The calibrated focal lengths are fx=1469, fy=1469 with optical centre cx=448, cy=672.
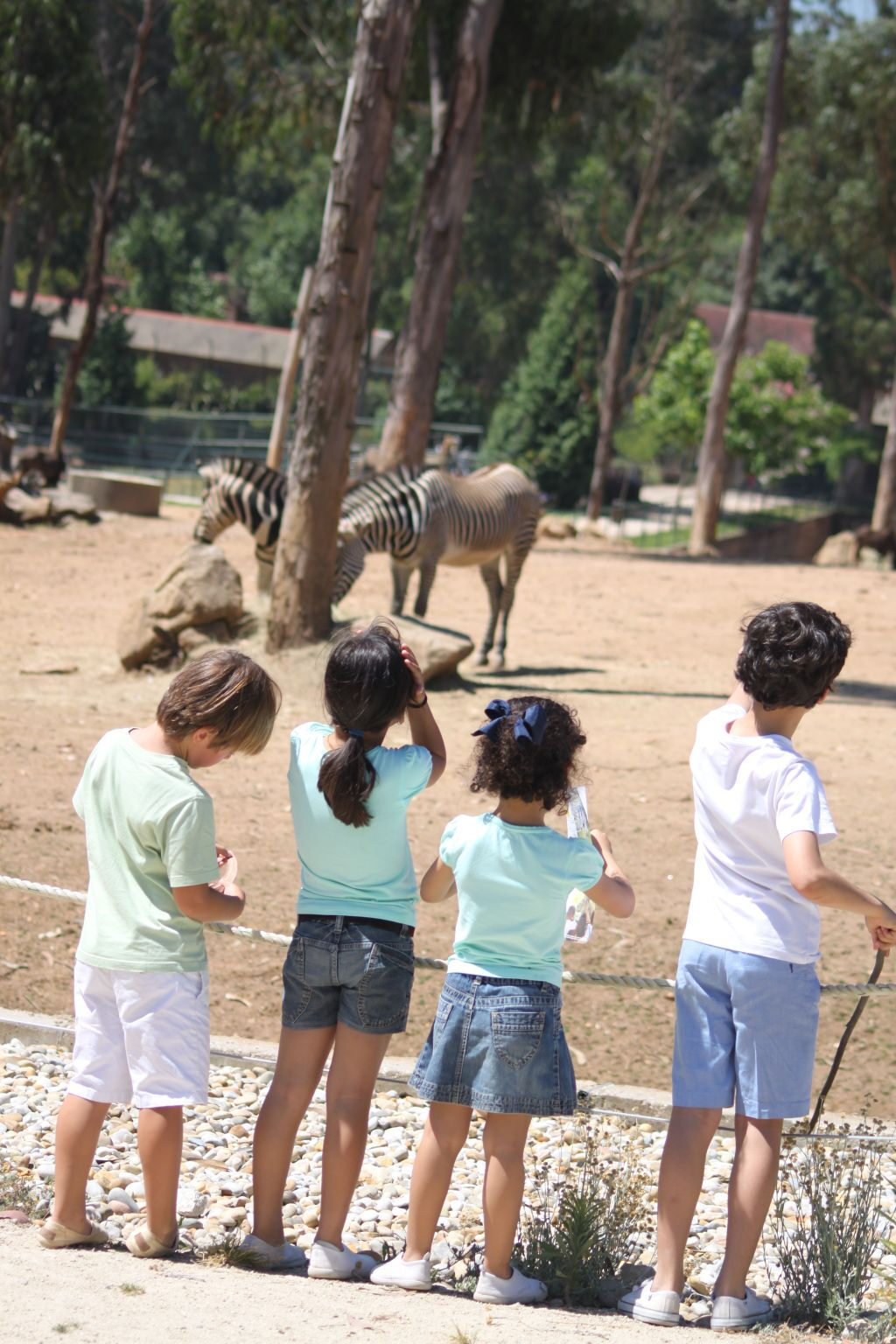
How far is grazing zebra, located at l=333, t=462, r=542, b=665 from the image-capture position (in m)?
12.1

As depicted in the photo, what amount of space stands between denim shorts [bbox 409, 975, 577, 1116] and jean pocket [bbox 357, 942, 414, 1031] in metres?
0.11

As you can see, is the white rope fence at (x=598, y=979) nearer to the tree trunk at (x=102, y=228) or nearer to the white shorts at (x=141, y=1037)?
the white shorts at (x=141, y=1037)

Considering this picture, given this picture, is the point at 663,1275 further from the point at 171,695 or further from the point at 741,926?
the point at 171,695

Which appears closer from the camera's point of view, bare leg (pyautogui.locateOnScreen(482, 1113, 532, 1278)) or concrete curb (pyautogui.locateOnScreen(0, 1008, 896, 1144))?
bare leg (pyautogui.locateOnScreen(482, 1113, 532, 1278))

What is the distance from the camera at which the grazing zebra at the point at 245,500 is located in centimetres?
1212

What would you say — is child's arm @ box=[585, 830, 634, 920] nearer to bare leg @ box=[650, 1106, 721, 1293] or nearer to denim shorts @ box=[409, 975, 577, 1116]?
denim shorts @ box=[409, 975, 577, 1116]

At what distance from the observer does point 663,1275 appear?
3402 mm

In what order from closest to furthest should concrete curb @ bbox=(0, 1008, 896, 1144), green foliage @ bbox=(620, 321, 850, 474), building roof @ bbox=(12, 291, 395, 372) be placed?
concrete curb @ bbox=(0, 1008, 896, 1144)
green foliage @ bbox=(620, 321, 850, 474)
building roof @ bbox=(12, 291, 395, 372)

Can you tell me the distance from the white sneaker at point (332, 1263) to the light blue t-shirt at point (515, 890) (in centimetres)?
73

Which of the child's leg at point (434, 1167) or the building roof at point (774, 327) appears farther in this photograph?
the building roof at point (774, 327)

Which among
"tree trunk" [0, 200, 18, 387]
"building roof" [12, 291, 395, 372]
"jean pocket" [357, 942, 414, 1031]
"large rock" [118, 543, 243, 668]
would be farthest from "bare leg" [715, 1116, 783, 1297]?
"building roof" [12, 291, 395, 372]

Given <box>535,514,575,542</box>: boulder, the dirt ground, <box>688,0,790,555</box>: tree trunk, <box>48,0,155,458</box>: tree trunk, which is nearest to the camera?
the dirt ground

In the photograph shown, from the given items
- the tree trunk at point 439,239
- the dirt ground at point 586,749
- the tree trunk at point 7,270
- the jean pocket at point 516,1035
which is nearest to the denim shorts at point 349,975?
the jean pocket at point 516,1035

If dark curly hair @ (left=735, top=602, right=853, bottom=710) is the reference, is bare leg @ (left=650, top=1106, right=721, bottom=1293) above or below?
below
